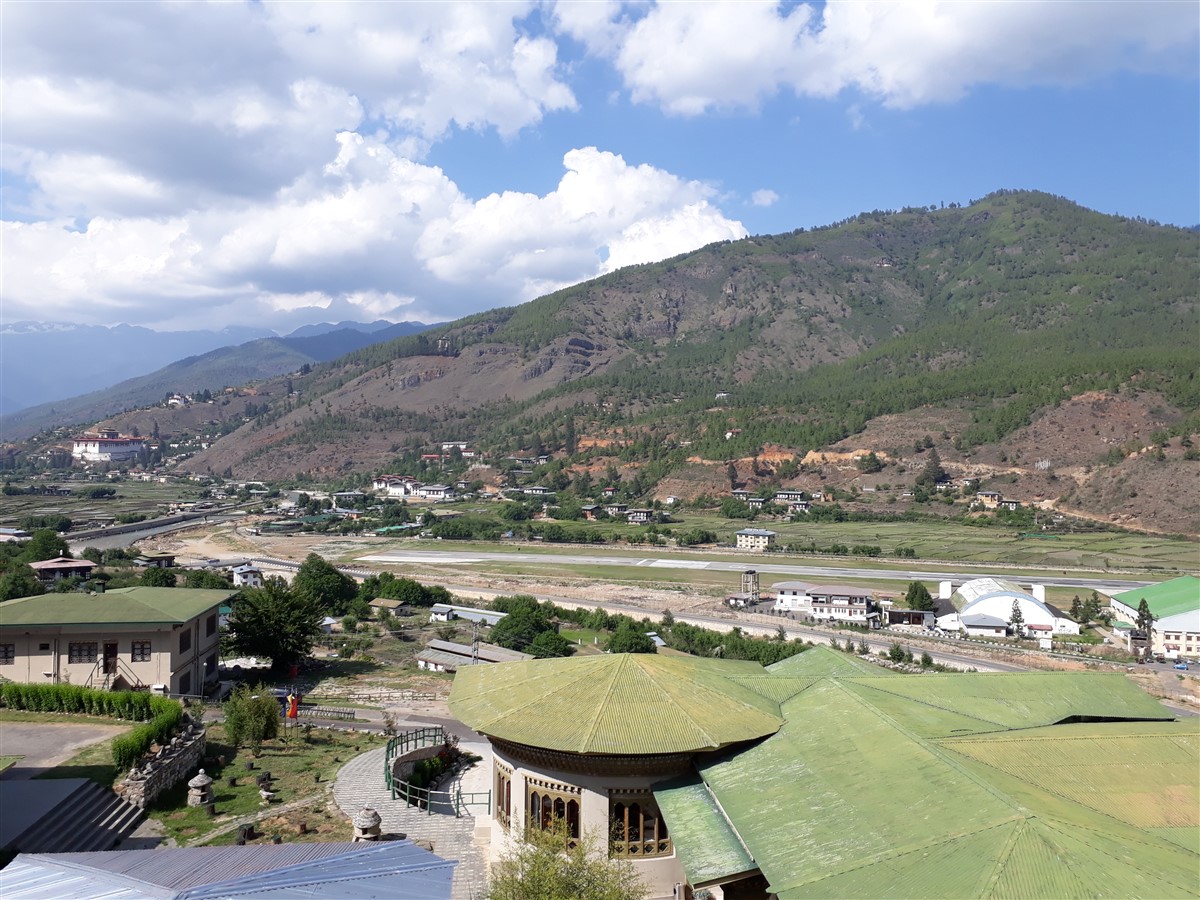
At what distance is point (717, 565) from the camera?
8325 centimetres

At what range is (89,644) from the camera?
30703 mm

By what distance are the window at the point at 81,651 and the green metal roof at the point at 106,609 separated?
98 cm

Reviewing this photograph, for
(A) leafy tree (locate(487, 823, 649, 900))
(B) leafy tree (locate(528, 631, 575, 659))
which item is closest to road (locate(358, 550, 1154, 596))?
(B) leafy tree (locate(528, 631, 575, 659))

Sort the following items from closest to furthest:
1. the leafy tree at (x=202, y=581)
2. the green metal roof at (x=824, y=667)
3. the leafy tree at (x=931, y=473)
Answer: the green metal roof at (x=824, y=667) < the leafy tree at (x=202, y=581) < the leafy tree at (x=931, y=473)

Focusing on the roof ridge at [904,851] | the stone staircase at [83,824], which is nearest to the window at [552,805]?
the roof ridge at [904,851]

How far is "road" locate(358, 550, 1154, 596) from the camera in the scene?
230 feet

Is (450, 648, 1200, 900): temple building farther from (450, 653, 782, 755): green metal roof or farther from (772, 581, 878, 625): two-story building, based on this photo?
(772, 581, 878, 625): two-story building

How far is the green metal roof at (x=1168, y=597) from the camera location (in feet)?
174

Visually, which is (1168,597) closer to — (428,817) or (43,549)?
(428,817)

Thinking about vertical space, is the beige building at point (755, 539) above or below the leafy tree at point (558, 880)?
below

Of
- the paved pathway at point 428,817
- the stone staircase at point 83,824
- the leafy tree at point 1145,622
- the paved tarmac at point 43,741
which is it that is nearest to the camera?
the stone staircase at point 83,824

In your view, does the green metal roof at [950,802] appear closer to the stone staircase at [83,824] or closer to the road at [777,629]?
the stone staircase at [83,824]

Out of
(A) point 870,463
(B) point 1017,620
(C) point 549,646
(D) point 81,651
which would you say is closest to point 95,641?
(D) point 81,651

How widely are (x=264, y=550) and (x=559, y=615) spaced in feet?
168
